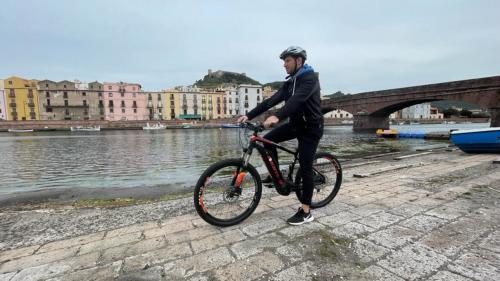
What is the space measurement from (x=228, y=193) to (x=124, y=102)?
92118 mm

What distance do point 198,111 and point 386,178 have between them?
295ft

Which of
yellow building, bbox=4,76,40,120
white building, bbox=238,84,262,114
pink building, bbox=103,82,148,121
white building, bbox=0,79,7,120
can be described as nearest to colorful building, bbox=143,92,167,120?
pink building, bbox=103,82,148,121

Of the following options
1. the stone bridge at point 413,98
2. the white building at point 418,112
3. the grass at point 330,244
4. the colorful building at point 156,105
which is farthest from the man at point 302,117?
the white building at point 418,112

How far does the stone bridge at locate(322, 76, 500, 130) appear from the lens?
1126 inches

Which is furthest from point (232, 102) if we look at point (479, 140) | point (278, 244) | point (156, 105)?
point (278, 244)

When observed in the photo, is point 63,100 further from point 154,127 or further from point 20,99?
point 154,127

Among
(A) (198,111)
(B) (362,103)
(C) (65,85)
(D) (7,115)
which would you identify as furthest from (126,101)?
(B) (362,103)

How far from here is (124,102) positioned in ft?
276

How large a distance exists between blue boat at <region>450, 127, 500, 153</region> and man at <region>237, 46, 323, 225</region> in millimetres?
10064

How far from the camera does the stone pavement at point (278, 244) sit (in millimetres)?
2229

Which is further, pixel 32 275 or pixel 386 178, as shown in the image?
pixel 386 178

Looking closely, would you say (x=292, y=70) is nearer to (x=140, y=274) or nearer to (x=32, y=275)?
(x=140, y=274)

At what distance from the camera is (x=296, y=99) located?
3.07 meters

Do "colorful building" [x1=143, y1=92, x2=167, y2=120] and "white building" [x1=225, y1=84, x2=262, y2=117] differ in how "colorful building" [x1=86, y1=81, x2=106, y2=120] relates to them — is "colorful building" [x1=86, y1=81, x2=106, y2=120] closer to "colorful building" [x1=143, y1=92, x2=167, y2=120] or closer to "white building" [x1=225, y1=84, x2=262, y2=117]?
"colorful building" [x1=143, y1=92, x2=167, y2=120]
